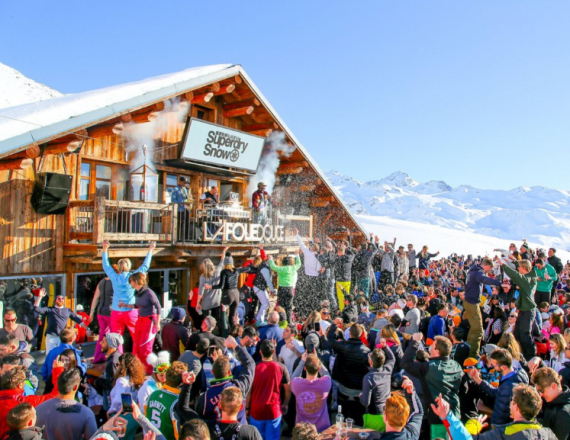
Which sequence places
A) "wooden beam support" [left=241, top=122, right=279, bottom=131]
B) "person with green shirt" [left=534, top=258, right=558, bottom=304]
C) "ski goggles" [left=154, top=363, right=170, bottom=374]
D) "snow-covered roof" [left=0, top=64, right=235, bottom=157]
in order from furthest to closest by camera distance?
1. "wooden beam support" [left=241, top=122, right=279, bottom=131]
2. "person with green shirt" [left=534, top=258, right=558, bottom=304]
3. "snow-covered roof" [left=0, top=64, right=235, bottom=157]
4. "ski goggles" [left=154, top=363, right=170, bottom=374]

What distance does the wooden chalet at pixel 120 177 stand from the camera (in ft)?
30.8

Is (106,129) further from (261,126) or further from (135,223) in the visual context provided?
(261,126)

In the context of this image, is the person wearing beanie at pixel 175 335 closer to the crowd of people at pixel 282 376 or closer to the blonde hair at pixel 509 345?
the crowd of people at pixel 282 376

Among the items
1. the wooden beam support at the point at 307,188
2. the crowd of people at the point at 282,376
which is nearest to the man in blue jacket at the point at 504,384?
the crowd of people at the point at 282,376

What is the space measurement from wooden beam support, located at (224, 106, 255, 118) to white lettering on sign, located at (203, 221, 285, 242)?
3696 mm

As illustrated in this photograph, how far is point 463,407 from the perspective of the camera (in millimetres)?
5320

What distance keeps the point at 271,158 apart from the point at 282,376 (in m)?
11.3

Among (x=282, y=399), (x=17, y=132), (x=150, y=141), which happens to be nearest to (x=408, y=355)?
(x=282, y=399)

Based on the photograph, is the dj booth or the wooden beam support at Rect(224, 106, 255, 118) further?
the wooden beam support at Rect(224, 106, 255, 118)

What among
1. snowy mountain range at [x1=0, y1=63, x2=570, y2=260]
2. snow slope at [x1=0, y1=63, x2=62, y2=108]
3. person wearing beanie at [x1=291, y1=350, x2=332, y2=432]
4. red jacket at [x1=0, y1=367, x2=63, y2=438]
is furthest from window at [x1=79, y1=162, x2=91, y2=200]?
snow slope at [x1=0, y1=63, x2=62, y2=108]

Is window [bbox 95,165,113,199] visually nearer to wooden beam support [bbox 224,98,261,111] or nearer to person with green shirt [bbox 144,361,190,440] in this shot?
wooden beam support [bbox 224,98,261,111]

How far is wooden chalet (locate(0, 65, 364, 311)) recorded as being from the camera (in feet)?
30.8

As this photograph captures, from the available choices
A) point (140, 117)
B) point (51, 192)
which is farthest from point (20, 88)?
point (51, 192)

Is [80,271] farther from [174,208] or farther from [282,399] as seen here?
[282,399]
